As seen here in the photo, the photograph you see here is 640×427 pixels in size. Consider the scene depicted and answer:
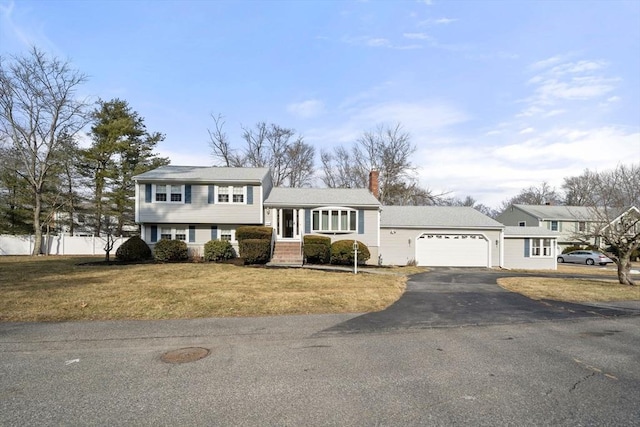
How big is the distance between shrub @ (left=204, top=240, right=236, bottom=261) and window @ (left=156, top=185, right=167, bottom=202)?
14.1 ft

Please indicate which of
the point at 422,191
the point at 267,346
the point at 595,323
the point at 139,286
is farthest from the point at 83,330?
the point at 422,191

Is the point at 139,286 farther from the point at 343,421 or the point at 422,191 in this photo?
the point at 422,191

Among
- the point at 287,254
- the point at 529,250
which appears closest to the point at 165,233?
the point at 287,254

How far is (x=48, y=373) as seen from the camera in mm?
4762

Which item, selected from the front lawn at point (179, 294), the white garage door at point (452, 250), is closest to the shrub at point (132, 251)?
the front lawn at point (179, 294)

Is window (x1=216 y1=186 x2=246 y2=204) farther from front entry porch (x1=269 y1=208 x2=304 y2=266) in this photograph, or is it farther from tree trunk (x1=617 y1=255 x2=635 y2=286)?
tree trunk (x1=617 y1=255 x2=635 y2=286)

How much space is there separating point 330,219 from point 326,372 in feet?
61.5

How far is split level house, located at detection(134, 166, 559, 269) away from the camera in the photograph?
2280cm

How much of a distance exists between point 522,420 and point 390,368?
173cm

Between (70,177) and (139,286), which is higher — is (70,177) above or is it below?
above

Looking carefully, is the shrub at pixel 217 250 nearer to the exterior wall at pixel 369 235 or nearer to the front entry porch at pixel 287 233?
the front entry porch at pixel 287 233

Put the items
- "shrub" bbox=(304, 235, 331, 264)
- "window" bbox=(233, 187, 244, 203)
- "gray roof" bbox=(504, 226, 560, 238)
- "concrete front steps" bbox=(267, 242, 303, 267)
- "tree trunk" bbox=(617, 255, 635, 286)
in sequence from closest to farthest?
"tree trunk" bbox=(617, 255, 635, 286)
"concrete front steps" bbox=(267, 242, 303, 267)
"shrub" bbox=(304, 235, 331, 264)
"window" bbox=(233, 187, 244, 203)
"gray roof" bbox=(504, 226, 560, 238)

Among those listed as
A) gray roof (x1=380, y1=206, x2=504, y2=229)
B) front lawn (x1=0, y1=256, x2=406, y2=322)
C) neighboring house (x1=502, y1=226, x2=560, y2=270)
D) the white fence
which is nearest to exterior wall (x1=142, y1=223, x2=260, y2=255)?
front lawn (x1=0, y1=256, x2=406, y2=322)

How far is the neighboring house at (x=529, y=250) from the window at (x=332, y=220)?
13.1 metres
